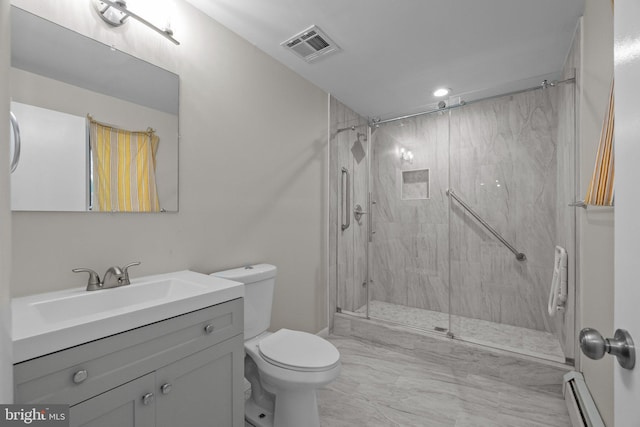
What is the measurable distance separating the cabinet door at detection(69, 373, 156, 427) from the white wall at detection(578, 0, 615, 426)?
187 cm

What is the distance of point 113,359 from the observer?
2.98 ft

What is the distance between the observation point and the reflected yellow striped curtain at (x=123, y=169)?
1283mm

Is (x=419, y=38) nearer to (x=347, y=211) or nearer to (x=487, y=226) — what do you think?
(x=347, y=211)

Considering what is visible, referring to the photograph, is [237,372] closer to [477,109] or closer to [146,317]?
[146,317]

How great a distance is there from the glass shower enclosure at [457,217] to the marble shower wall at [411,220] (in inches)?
0.4

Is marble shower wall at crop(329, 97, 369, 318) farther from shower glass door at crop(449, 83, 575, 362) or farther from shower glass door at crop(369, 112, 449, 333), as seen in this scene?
shower glass door at crop(449, 83, 575, 362)

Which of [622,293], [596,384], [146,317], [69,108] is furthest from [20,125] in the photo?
[596,384]

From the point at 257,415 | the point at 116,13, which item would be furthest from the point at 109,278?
the point at 116,13

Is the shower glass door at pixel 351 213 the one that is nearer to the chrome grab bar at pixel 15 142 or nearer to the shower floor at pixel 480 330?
the shower floor at pixel 480 330

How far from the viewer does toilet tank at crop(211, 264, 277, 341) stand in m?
1.66

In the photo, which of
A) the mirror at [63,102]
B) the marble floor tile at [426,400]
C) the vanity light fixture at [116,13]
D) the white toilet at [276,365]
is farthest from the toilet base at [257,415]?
the vanity light fixture at [116,13]

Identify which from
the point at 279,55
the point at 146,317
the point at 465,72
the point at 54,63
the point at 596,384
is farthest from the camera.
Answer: the point at 465,72

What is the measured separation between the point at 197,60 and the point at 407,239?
2.59 m

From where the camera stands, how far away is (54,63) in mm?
1177
